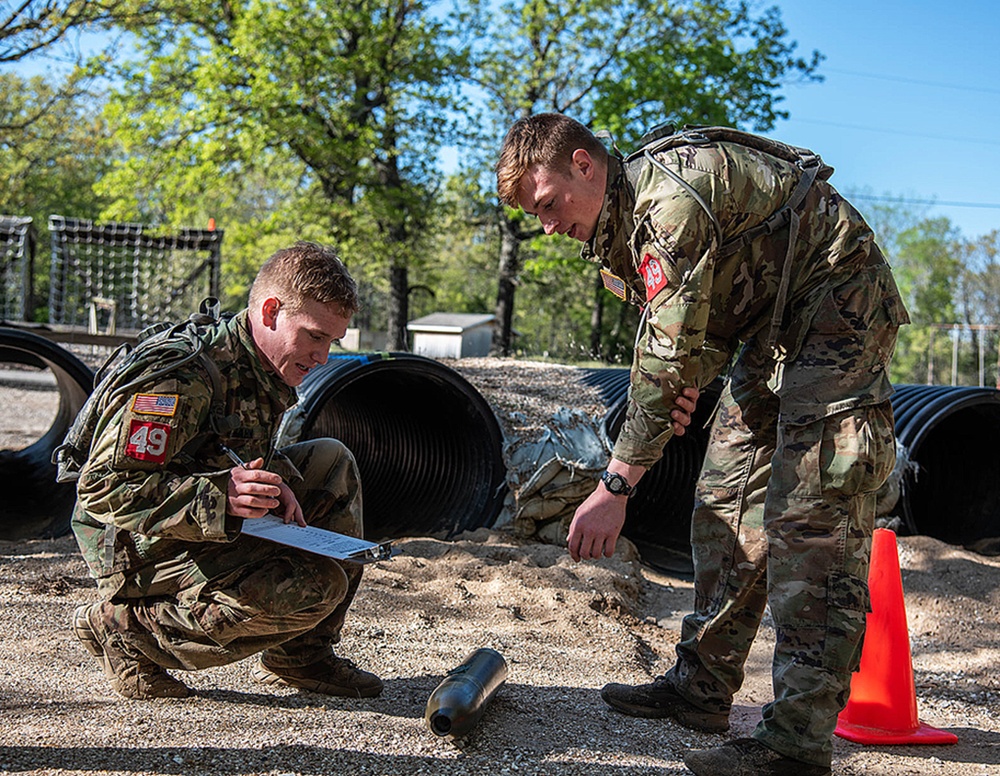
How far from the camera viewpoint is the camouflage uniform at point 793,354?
2.35 metres

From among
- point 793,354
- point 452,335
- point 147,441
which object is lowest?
point 147,441

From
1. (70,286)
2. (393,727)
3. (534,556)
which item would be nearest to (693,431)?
(534,556)

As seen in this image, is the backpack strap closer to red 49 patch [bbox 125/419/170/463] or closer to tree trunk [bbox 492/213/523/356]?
red 49 patch [bbox 125/419/170/463]

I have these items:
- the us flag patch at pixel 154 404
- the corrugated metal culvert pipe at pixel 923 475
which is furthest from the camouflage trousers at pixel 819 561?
the corrugated metal culvert pipe at pixel 923 475

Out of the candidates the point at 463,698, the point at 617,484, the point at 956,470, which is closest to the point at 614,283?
the point at 617,484

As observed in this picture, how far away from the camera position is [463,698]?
2455 mm

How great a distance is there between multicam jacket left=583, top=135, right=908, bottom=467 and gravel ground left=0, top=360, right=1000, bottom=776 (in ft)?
2.97

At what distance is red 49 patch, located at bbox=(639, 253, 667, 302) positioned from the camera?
7.68ft

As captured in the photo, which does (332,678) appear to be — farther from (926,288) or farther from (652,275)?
(926,288)

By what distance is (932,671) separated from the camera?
12.6ft

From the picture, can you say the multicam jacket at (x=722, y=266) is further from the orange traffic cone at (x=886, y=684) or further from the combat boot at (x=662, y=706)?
the orange traffic cone at (x=886, y=684)

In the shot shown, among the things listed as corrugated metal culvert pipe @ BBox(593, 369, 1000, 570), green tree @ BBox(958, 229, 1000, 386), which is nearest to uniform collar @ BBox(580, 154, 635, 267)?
corrugated metal culvert pipe @ BBox(593, 369, 1000, 570)

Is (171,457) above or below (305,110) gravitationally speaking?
below

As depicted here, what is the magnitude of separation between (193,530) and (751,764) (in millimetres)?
1539
